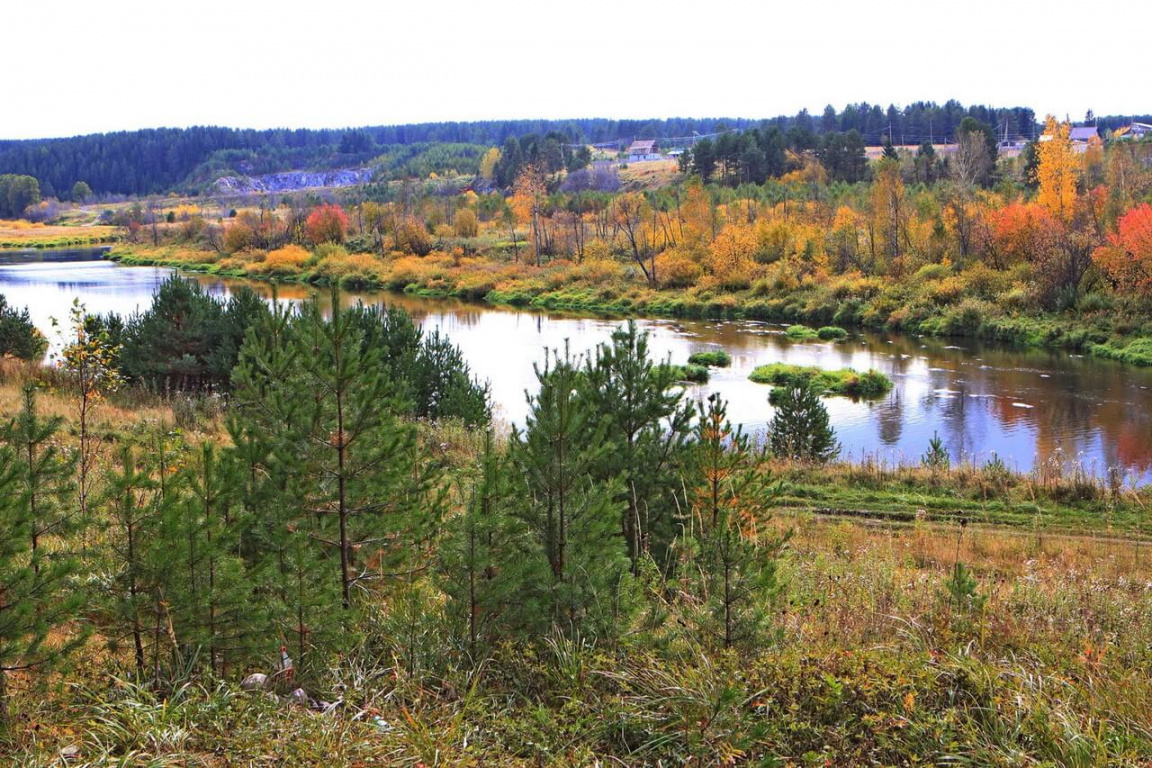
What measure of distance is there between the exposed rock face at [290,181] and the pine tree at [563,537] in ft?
555

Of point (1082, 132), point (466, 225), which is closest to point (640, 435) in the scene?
point (466, 225)

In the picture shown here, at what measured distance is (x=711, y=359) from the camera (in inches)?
1310

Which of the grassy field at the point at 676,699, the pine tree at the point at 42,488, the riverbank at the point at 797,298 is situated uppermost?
the pine tree at the point at 42,488

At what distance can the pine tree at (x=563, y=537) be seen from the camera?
535cm

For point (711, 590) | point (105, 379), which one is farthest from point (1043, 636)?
point (105, 379)

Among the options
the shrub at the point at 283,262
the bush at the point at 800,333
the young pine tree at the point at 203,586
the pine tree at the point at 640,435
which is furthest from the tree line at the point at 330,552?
the shrub at the point at 283,262

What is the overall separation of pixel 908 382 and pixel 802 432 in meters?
12.2

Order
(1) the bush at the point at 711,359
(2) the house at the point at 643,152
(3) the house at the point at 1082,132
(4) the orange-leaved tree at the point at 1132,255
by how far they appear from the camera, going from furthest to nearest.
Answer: (2) the house at the point at 643,152, (3) the house at the point at 1082,132, (4) the orange-leaved tree at the point at 1132,255, (1) the bush at the point at 711,359

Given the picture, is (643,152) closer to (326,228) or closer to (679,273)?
(326,228)

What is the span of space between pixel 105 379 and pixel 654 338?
82.4 ft

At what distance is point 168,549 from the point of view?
4855 mm

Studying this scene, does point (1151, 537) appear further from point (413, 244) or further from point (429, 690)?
point (413, 244)

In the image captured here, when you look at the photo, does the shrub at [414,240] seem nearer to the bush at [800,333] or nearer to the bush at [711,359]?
the bush at [800,333]

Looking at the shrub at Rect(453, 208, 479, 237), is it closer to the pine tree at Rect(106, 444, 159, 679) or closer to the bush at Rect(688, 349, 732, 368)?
the bush at Rect(688, 349, 732, 368)
